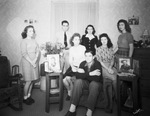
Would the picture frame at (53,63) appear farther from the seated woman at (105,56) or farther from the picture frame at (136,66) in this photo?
the picture frame at (136,66)

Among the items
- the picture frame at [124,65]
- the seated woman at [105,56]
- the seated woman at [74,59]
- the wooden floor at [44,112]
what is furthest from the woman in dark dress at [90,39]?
the wooden floor at [44,112]

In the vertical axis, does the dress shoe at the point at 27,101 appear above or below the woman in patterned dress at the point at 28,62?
below

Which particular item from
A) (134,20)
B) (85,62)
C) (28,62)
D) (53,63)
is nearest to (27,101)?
(28,62)

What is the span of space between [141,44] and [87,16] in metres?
1.58

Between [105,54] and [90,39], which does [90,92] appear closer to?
[105,54]

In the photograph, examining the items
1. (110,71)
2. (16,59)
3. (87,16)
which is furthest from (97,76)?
(16,59)

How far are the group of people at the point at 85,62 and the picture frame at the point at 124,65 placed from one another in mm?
210

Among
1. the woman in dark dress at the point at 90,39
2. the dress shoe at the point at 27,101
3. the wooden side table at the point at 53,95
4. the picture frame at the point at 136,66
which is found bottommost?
the dress shoe at the point at 27,101

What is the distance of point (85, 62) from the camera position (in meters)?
2.87

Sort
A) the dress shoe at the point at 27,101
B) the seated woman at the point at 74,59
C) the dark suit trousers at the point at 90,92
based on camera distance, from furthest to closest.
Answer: the seated woman at the point at 74,59 → the dress shoe at the point at 27,101 → the dark suit trousers at the point at 90,92

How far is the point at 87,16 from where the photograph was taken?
12.9ft

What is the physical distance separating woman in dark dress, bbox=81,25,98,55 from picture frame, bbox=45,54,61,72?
1044 millimetres

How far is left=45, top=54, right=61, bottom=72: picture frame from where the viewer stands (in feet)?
9.05

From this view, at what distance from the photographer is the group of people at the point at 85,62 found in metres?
2.62
